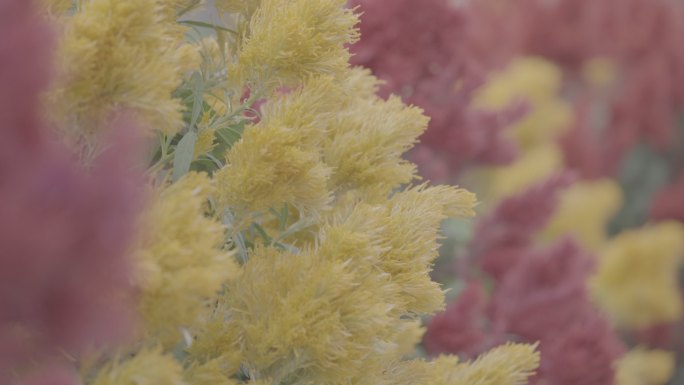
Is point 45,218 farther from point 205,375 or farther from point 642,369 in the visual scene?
point 642,369

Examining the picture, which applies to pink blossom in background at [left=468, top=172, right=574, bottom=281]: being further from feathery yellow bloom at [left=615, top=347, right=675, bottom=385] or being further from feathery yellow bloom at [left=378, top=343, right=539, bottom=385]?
feathery yellow bloom at [left=378, top=343, right=539, bottom=385]

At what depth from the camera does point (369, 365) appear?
70 cm

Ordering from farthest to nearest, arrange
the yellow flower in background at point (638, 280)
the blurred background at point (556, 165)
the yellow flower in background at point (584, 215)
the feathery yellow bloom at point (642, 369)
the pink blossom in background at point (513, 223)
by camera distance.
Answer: the yellow flower in background at point (584, 215) → the yellow flower in background at point (638, 280) → the pink blossom in background at point (513, 223) → the feathery yellow bloom at point (642, 369) → the blurred background at point (556, 165)

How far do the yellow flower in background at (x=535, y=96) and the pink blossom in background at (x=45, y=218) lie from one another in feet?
8.57

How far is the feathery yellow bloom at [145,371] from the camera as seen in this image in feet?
1.79

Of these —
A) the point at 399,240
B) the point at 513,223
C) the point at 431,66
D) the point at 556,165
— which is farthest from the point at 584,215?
the point at 399,240

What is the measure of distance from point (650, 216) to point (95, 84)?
2778mm

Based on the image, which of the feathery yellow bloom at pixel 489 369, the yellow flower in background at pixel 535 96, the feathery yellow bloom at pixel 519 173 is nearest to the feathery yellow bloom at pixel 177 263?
the feathery yellow bloom at pixel 489 369

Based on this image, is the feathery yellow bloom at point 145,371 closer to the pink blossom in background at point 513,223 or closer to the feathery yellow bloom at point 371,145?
the feathery yellow bloom at point 371,145

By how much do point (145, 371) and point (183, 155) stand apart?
0.54 ft

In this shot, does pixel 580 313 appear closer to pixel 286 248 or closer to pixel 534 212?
pixel 534 212

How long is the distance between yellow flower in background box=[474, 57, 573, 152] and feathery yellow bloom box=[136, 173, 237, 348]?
249cm

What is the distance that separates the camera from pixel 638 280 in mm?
2490

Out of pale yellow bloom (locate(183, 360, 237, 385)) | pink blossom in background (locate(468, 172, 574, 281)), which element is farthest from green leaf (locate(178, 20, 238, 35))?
pink blossom in background (locate(468, 172, 574, 281))
